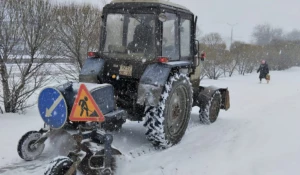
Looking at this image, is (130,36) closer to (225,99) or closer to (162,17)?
(162,17)

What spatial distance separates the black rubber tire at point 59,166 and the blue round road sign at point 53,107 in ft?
1.78

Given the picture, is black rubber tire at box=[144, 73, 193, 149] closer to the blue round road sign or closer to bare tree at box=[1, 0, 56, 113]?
the blue round road sign

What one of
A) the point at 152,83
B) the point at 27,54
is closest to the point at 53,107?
the point at 152,83

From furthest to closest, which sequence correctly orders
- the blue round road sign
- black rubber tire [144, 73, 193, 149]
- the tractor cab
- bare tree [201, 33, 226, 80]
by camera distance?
1. bare tree [201, 33, 226, 80]
2. the tractor cab
3. black rubber tire [144, 73, 193, 149]
4. the blue round road sign

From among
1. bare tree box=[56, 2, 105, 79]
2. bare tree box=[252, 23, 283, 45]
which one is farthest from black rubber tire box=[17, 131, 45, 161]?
bare tree box=[252, 23, 283, 45]

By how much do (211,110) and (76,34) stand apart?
229 inches

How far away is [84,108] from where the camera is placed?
3.86 metres

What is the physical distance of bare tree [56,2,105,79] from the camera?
35.9ft

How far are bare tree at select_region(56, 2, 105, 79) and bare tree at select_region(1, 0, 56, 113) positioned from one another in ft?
8.61

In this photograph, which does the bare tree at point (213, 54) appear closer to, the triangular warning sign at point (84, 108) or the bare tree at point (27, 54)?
the bare tree at point (27, 54)

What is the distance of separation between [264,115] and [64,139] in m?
5.58

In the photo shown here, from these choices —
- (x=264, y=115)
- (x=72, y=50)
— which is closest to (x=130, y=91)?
(x=264, y=115)

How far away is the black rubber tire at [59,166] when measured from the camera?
3424 mm

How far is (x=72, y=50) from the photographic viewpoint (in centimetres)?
1105
